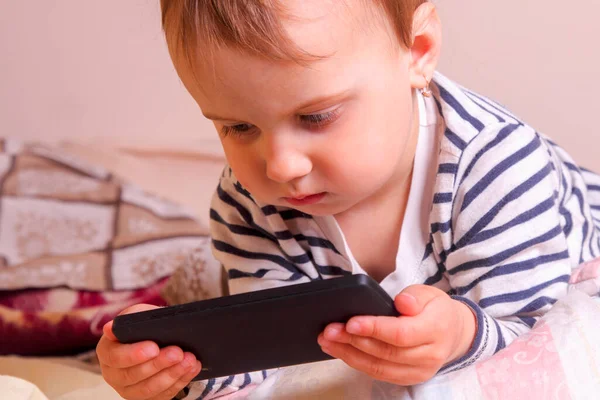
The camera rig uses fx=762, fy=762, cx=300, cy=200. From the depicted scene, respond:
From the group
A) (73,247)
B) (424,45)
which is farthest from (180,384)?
(73,247)

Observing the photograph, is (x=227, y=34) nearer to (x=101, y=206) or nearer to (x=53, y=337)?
(x=53, y=337)

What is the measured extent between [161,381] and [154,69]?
Answer: 1.04 m

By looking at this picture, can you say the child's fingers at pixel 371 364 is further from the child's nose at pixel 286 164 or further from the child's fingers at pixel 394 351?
the child's nose at pixel 286 164

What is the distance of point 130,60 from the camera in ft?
5.34

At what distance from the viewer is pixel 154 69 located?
162 cm

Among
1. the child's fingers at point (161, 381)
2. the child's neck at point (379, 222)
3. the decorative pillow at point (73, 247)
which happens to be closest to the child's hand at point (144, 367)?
the child's fingers at point (161, 381)

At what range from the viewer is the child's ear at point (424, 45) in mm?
725

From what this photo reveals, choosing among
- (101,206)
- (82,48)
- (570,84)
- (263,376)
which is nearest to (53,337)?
(101,206)

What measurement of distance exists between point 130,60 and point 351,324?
1.18 m

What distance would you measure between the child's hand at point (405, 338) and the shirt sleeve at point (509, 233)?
0.38 ft

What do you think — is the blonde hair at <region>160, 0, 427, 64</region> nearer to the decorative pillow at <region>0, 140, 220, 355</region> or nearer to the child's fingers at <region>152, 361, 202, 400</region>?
the child's fingers at <region>152, 361, 202, 400</region>

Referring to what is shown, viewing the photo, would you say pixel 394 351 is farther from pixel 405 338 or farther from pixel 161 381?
pixel 161 381

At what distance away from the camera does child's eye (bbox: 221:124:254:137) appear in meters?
0.66

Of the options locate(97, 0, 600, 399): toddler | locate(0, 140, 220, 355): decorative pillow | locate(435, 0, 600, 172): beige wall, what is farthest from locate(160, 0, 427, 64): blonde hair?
locate(435, 0, 600, 172): beige wall
